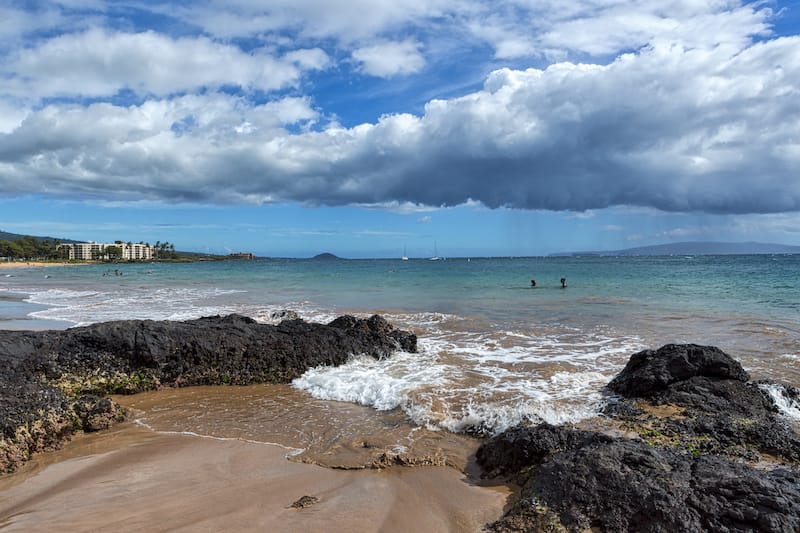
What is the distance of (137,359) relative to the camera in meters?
10.3

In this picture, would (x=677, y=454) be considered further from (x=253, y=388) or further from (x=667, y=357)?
(x=253, y=388)

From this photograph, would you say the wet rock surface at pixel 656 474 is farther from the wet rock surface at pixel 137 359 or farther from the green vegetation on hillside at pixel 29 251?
the green vegetation on hillside at pixel 29 251

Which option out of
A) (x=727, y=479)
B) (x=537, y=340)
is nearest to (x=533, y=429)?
(x=727, y=479)

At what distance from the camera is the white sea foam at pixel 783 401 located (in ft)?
27.1

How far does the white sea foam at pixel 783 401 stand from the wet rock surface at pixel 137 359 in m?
8.41

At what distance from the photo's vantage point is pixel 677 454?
516cm

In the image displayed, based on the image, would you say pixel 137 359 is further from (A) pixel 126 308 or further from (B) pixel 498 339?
(A) pixel 126 308

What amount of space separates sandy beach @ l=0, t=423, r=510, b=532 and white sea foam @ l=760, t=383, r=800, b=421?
21.1 ft

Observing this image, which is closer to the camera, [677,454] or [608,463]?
[608,463]

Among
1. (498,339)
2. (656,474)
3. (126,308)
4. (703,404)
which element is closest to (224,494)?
(656,474)

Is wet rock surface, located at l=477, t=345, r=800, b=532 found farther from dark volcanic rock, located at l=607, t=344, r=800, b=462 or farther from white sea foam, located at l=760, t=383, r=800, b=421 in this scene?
white sea foam, located at l=760, t=383, r=800, b=421

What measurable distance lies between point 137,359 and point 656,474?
33.5 ft

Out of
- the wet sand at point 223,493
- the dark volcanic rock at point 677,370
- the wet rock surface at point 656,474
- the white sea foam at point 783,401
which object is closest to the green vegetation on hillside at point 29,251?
the wet sand at point 223,493

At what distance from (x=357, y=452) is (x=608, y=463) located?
343 centimetres
